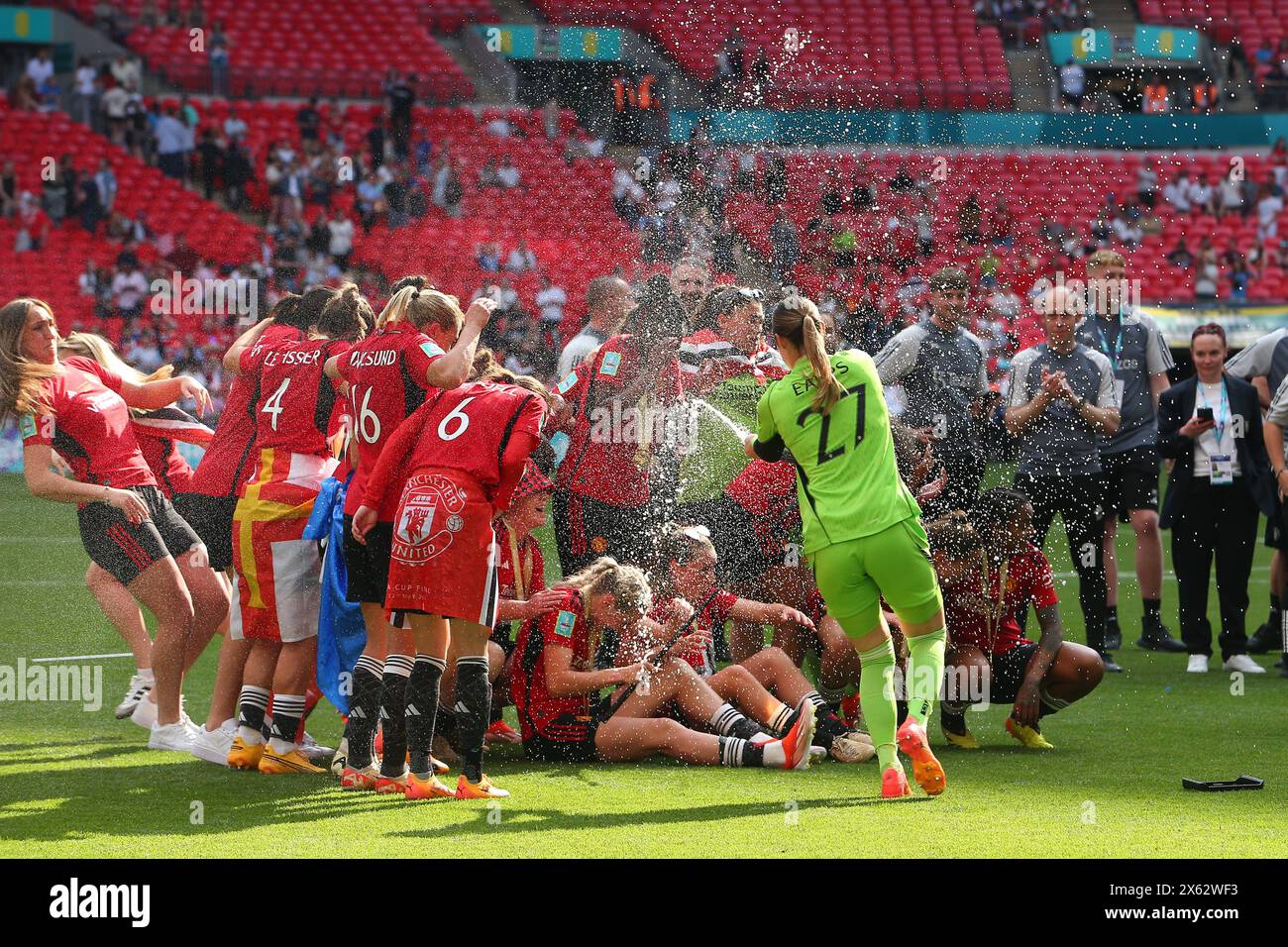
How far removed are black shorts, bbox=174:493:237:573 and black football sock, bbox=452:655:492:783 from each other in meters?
1.56

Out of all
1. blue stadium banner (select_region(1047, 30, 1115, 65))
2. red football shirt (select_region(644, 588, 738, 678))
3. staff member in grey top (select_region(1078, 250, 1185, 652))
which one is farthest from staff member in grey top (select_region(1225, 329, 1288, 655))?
blue stadium banner (select_region(1047, 30, 1115, 65))

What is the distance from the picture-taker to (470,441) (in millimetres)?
5750

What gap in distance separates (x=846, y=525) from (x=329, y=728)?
2.88 meters

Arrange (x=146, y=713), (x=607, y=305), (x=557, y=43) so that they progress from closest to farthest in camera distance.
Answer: (x=146, y=713)
(x=607, y=305)
(x=557, y=43)

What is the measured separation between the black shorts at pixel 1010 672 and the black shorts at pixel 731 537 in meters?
1.09

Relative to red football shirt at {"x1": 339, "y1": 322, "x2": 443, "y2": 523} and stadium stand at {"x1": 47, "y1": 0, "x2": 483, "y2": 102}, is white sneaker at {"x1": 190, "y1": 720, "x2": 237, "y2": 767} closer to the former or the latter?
red football shirt at {"x1": 339, "y1": 322, "x2": 443, "y2": 523}

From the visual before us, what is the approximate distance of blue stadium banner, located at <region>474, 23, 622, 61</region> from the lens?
92.1 feet

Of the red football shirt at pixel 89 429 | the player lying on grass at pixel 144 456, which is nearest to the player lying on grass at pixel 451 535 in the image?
the red football shirt at pixel 89 429

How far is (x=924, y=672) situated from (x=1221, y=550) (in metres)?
4.23

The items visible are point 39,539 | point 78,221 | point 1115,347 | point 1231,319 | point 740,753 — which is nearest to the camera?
point 740,753

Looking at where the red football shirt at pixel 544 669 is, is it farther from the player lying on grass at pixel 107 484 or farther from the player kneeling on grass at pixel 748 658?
the player lying on grass at pixel 107 484

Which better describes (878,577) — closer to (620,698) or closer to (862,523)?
(862,523)

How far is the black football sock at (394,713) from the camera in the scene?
5824 millimetres

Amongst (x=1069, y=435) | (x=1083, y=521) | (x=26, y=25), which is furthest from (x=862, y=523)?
(x=26, y=25)
